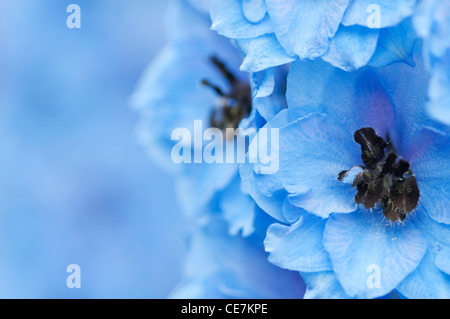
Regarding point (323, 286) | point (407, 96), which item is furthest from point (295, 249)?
point (407, 96)

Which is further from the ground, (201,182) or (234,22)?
(234,22)

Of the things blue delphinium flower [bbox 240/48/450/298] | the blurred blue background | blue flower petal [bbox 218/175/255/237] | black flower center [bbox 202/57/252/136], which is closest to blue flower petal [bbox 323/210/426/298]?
blue delphinium flower [bbox 240/48/450/298]

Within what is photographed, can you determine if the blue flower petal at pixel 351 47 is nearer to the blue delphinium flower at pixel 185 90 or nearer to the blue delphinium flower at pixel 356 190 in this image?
the blue delphinium flower at pixel 356 190

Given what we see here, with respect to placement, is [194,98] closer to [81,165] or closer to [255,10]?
[255,10]

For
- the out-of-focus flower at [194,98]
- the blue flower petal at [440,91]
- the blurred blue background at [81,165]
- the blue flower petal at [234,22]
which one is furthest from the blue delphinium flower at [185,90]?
the blurred blue background at [81,165]

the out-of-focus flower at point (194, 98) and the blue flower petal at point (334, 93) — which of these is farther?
the out-of-focus flower at point (194, 98)
